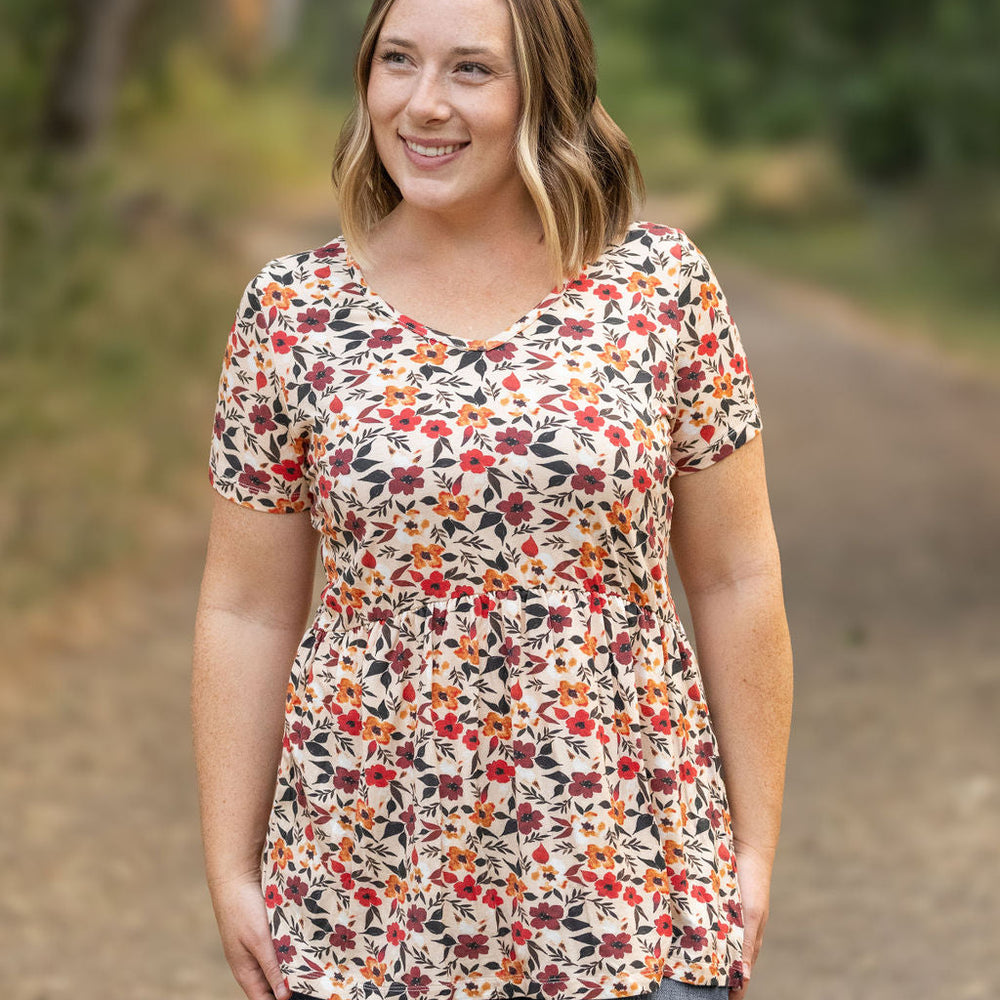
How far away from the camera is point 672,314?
6.07 ft

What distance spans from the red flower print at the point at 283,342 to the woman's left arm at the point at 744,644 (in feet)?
1.50

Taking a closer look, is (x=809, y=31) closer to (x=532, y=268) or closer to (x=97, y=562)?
(x=97, y=562)

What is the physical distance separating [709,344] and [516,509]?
0.31 m

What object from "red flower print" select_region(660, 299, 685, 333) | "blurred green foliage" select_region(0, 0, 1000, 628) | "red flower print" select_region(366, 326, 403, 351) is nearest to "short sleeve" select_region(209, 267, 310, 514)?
"red flower print" select_region(366, 326, 403, 351)

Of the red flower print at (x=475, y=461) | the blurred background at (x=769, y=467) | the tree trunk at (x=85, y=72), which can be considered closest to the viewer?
the red flower print at (x=475, y=461)

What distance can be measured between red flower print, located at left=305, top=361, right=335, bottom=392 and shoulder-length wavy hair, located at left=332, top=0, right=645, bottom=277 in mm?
167

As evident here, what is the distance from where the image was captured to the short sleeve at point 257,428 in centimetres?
186

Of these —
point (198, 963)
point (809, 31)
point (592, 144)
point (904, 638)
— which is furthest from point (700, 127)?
point (592, 144)

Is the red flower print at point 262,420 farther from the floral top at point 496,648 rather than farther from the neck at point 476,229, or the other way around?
the neck at point 476,229

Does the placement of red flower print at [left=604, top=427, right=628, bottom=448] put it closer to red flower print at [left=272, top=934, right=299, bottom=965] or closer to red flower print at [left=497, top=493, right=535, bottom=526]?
red flower print at [left=497, top=493, right=535, bottom=526]

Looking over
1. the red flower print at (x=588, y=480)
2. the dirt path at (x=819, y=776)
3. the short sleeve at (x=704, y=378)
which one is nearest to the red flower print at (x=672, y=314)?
the short sleeve at (x=704, y=378)

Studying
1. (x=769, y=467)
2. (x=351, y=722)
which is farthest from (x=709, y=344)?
(x=769, y=467)

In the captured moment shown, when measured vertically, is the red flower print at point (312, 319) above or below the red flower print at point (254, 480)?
above

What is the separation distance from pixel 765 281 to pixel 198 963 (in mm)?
11742
